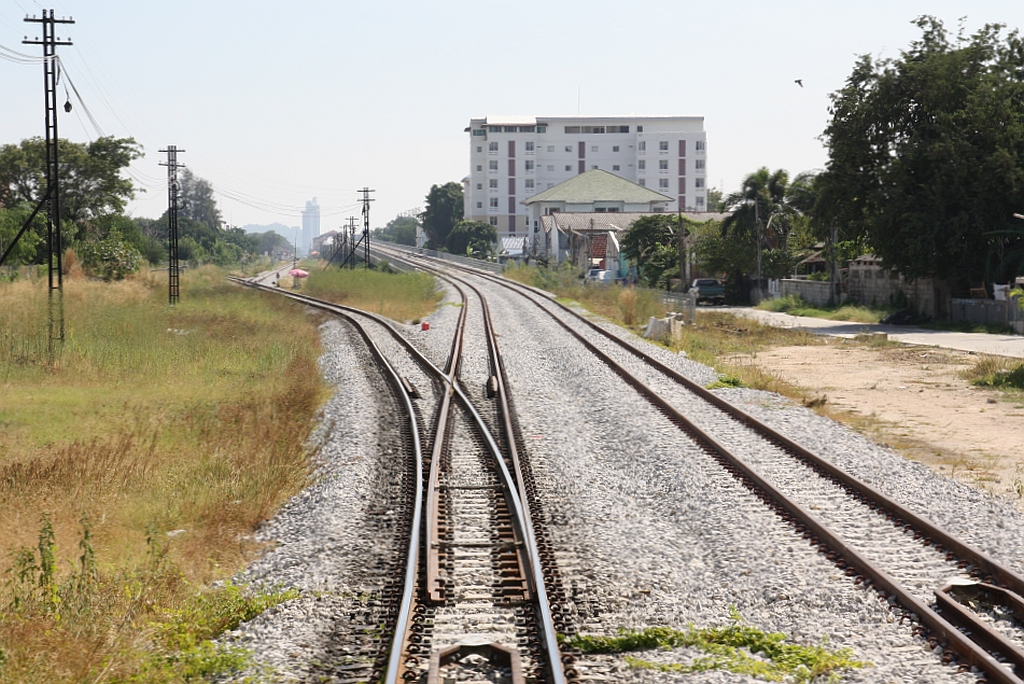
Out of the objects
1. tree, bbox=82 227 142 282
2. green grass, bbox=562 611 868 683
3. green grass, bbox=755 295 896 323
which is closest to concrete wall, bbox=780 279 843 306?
green grass, bbox=755 295 896 323

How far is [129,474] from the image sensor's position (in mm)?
12508

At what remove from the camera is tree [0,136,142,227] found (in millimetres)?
67562

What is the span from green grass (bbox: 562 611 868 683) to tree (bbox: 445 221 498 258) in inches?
5139

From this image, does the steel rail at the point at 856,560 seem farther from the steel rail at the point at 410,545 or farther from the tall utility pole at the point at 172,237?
the tall utility pole at the point at 172,237

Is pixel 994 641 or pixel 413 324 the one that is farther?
pixel 413 324

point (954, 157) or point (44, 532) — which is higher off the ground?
point (954, 157)

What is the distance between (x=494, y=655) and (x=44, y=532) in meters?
3.79

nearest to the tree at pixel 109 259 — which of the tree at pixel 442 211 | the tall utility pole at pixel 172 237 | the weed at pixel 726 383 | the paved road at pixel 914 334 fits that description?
the tall utility pole at pixel 172 237

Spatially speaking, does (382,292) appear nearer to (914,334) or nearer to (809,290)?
(809,290)

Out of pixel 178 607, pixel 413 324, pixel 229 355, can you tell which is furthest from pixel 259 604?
pixel 413 324

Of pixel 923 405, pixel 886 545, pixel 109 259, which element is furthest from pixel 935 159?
pixel 109 259

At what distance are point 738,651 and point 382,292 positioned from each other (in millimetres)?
47469

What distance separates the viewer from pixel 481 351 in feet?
88.8

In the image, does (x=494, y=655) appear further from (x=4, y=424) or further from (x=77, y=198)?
(x=77, y=198)
